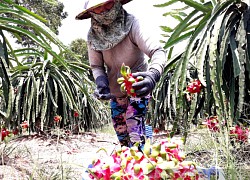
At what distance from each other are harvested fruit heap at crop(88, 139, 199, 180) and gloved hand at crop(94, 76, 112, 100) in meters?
0.70

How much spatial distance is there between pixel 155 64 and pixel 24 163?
1309mm

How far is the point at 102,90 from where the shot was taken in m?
1.48

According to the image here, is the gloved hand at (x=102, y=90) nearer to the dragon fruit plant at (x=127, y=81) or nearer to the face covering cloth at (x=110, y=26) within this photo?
the face covering cloth at (x=110, y=26)

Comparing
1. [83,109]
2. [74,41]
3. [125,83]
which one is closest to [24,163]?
[125,83]

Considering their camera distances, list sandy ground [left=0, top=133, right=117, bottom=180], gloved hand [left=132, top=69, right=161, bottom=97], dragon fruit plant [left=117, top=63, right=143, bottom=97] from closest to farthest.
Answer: dragon fruit plant [left=117, top=63, right=143, bottom=97] < gloved hand [left=132, top=69, right=161, bottom=97] < sandy ground [left=0, top=133, right=117, bottom=180]

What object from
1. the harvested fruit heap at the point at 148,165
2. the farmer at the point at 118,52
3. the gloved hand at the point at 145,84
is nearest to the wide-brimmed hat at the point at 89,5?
the farmer at the point at 118,52

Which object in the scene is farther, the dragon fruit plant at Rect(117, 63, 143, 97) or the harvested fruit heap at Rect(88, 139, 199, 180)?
the dragon fruit plant at Rect(117, 63, 143, 97)

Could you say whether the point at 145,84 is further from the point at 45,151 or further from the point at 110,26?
the point at 45,151

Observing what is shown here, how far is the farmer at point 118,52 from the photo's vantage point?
4.75 feet

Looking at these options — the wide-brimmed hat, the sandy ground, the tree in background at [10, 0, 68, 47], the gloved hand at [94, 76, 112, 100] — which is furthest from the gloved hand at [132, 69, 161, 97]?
the tree in background at [10, 0, 68, 47]

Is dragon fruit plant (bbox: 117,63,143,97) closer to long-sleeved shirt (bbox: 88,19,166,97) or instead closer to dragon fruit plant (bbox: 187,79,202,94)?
long-sleeved shirt (bbox: 88,19,166,97)

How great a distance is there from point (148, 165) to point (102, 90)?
2.80 ft

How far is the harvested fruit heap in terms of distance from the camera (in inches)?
26.0

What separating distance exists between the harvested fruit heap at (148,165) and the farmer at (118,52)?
66cm
